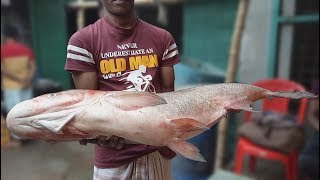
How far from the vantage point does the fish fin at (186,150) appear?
5.42ft

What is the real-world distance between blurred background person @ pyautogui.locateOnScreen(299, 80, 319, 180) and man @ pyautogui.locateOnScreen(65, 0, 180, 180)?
2359mm

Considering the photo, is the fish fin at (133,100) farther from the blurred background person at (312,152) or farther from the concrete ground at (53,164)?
the concrete ground at (53,164)

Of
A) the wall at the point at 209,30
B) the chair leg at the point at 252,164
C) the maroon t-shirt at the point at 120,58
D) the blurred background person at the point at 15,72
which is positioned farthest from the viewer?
the blurred background person at the point at 15,72

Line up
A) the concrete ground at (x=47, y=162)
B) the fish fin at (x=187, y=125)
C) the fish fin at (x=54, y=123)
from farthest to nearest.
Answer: the concrete ground at (x=47, y=162), the fish fin at (x=187, y=125), the fish fin at (x=54, y=123)

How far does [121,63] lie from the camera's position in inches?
74.0

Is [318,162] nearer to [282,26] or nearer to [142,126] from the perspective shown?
[282,26]

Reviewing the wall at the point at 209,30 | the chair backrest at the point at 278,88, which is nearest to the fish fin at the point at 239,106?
the chair backrest at the point at 278,88

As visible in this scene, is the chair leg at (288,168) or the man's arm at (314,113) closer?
the chair leg at (288,168)

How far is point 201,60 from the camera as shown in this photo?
5.07 m

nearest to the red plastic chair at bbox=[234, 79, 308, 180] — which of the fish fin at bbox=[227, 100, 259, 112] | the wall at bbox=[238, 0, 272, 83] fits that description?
the wall at bbox=[238, 0, 272, 83]

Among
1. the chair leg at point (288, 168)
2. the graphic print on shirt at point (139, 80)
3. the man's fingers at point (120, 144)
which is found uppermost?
the graphic print on shirt at point (139, 80)

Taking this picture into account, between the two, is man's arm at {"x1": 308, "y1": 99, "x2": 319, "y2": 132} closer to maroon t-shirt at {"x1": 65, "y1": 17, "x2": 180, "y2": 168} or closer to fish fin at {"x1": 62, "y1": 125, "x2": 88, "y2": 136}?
maroon t-shirt at {"x1": 65, "y1": 17, "x2": 180, "y2": 168}

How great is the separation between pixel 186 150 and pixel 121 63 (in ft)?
1.92

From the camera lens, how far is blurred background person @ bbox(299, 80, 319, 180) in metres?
3.77
